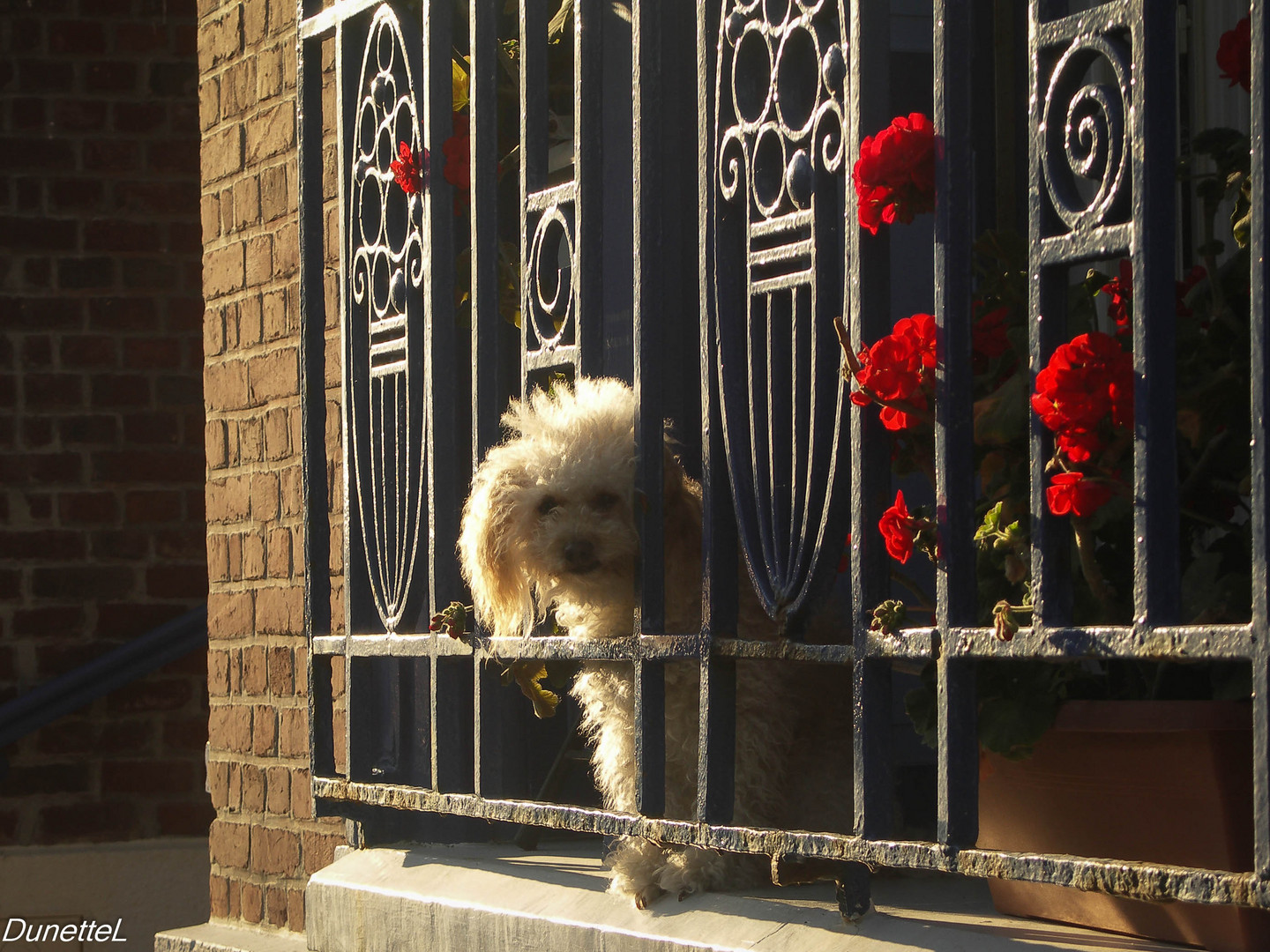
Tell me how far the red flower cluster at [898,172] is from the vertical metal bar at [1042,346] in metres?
0.19

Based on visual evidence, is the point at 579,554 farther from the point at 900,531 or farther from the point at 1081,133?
the point at 1081,133

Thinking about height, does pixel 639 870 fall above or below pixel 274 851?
above

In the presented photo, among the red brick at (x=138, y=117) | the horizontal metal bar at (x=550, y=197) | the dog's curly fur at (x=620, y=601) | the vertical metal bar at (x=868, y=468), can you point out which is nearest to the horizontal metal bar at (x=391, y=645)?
the dog's curly fur at (x=620, y=601)

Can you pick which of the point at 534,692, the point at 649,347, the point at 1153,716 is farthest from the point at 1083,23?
the point at 534,692

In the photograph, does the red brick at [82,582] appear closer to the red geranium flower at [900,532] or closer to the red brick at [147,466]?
the red brick at [147,466]

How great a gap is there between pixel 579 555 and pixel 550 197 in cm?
73

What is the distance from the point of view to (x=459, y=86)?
12.5ft

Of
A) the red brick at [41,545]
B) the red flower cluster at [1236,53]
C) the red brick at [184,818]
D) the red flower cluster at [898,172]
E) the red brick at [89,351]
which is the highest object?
the red flower cluster at [1236,53]

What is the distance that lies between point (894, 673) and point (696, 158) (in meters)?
1.51

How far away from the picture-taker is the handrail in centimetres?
644

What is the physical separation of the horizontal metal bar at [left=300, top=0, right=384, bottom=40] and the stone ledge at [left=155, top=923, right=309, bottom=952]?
236cm

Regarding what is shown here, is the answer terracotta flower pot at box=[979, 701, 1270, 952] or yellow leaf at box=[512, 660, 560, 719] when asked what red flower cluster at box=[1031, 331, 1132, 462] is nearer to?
terracotta flower pot at box=[979, 701, 1270, 952]

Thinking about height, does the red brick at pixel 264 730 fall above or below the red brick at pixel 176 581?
below

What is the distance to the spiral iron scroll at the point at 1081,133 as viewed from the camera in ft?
6.82
